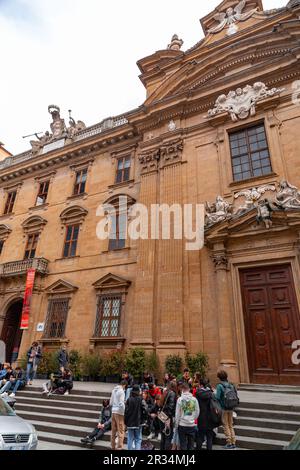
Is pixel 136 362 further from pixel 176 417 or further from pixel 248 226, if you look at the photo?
pixel 248 226

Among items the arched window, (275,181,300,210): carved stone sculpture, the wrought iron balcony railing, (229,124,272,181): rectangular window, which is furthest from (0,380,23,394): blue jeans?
(229,124,272,181): rectangular window

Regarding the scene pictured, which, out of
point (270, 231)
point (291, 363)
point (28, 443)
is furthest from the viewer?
point (270, 231)

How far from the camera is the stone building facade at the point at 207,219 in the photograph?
1106 cm

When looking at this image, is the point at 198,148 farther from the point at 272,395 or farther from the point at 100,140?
the point at 272,395

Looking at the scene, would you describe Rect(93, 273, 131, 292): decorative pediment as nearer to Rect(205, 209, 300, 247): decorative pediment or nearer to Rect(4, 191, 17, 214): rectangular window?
Rect(205, 209, 300, 247): decorative pediment

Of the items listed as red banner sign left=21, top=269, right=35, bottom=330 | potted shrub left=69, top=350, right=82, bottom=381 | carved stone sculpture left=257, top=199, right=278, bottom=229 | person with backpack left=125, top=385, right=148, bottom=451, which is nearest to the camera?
person with backpack left=125, top=385, right=148, bottom=451

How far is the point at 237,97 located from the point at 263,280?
9256 mm

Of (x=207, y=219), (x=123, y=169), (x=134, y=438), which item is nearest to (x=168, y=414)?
(x=134, y=438)

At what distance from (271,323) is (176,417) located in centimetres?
655

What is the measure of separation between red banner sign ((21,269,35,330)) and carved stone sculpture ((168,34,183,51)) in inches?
646

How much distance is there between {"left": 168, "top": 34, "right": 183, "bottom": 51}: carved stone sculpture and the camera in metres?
18.3

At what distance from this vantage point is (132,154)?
18109mm

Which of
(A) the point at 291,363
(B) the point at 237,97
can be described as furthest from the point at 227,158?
(A) the point at 291,363

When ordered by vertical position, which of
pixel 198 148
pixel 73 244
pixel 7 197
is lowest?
pixel 73 244
